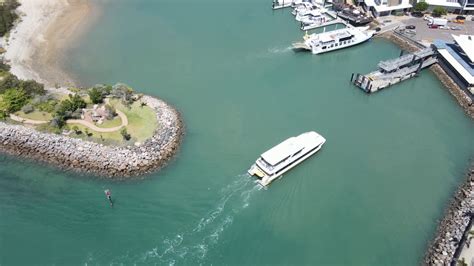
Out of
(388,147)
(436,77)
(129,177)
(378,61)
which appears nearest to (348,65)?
(378,61)

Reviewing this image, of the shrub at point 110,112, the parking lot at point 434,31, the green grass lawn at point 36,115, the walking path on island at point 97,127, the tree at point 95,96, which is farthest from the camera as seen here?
the parking lot at point 434,31

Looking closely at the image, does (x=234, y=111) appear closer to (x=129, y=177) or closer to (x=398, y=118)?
(x=129, y=177)

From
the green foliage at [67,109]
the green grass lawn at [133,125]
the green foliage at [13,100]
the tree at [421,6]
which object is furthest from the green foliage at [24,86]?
the tree at [421,6]

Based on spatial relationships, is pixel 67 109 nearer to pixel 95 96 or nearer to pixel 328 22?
pixel 95 96

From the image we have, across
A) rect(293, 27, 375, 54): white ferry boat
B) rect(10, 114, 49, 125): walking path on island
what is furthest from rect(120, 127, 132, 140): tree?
rect(293, 27, 375, 54): white ferry boat

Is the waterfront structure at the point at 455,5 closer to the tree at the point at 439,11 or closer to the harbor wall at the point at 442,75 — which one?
the tree at the point at 439,11

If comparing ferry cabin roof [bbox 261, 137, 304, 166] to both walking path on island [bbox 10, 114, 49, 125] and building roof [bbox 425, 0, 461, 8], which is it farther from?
building roof [bbox 425, 0, 461, 8]
